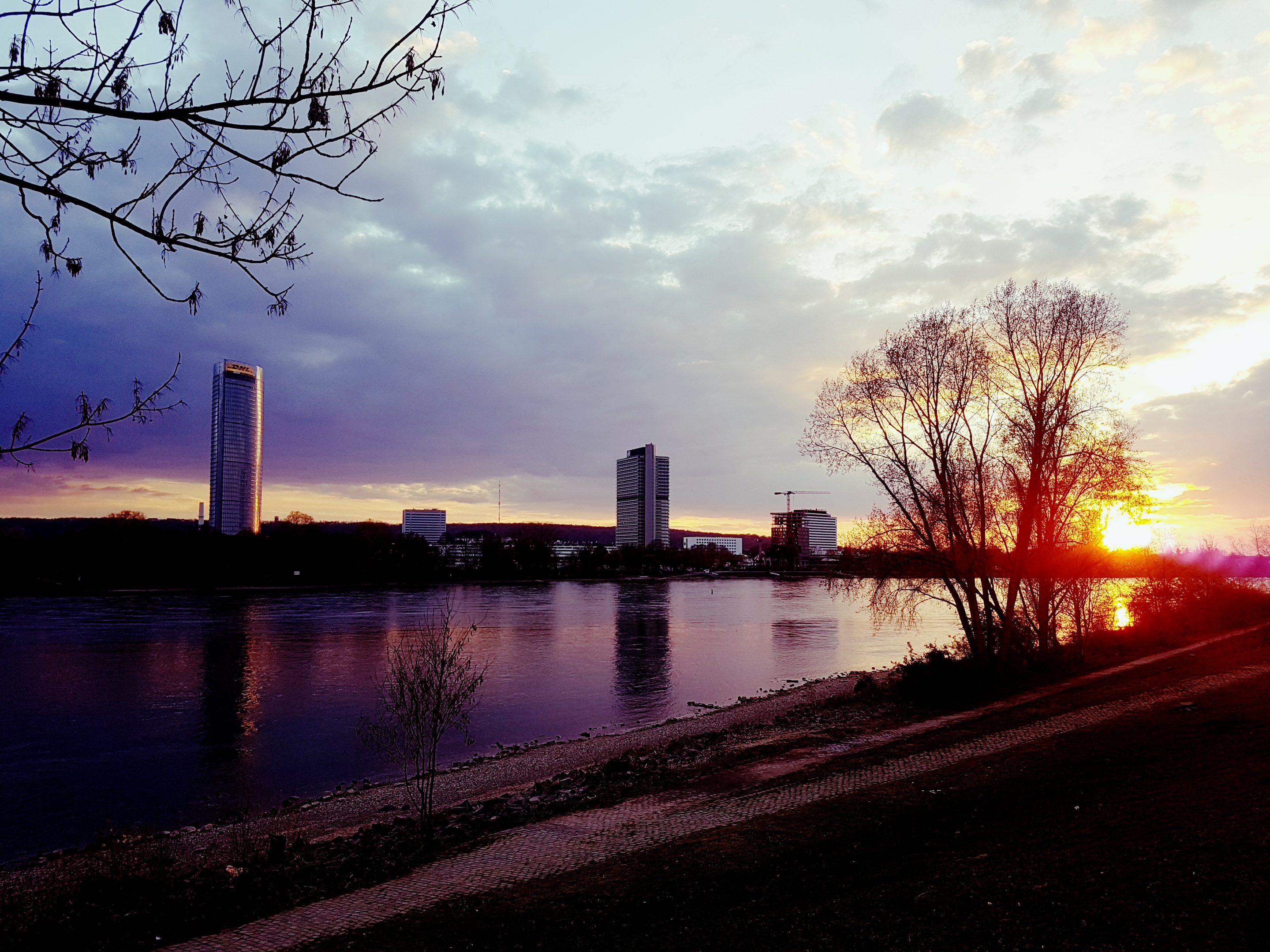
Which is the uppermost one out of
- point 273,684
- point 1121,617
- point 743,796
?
point 743,796

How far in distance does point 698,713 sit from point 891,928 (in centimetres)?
2174

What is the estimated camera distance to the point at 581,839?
11086 millimetres

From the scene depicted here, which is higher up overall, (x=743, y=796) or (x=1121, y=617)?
(x=743, y=796)

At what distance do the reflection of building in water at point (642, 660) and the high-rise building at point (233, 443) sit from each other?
14652cm

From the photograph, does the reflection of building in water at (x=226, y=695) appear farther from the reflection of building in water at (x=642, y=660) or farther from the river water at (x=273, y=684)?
the reflection of building in water at (x=642, y=660)

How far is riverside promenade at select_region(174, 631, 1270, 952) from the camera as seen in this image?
28.0 feet

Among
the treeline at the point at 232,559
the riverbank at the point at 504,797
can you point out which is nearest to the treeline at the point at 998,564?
the riverbank at the point at 504,797

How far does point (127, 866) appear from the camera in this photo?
1091 centimetres

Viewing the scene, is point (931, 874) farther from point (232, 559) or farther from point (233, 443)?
point (233, 443)

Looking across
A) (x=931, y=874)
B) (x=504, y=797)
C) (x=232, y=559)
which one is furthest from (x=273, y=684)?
(x=232, y=559)

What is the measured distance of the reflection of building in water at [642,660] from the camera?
3039 centimetres

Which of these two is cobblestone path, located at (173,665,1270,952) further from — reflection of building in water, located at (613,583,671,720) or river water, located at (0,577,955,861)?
reflection of building in water, located at (613,583,671,720)

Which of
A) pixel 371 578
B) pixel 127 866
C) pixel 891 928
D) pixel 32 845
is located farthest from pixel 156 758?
pixel 371 578

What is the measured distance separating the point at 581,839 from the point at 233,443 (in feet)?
693
